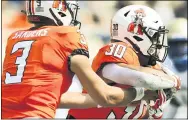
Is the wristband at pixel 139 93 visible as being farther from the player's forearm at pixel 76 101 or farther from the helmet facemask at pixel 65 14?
the helmet facemask at pixel 65 14

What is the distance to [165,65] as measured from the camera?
79.0 inches

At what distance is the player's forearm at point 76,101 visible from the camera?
1830mm

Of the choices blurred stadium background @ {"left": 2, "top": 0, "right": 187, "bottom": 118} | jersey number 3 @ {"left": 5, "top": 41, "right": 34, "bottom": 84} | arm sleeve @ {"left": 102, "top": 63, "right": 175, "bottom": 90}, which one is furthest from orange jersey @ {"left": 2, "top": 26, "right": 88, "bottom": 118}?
blurred stadium background @ {"left": 2, "top": 0, "right": 187, "bottom": 118}

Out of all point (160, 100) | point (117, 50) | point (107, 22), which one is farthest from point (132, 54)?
point (107, 22)

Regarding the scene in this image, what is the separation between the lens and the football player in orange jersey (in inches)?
71.2

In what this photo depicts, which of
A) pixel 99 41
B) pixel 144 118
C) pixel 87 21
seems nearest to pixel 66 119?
pixel 144 118

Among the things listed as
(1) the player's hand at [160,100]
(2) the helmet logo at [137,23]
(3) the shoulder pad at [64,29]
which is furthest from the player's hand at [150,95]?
(3) the shoulder pad at [64,29]

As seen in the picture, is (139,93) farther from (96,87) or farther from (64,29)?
(64,29)

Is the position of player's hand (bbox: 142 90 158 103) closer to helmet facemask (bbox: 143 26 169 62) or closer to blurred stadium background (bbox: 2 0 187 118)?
Result: helmet facemask (bbox: 143 26 169 62)

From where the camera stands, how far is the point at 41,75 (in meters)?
1.58

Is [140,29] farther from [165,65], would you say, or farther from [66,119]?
[66,119]

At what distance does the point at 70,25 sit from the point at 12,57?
0.63 feet

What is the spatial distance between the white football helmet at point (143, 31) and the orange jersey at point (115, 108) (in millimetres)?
44

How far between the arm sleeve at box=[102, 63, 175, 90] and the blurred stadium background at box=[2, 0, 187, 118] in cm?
23
